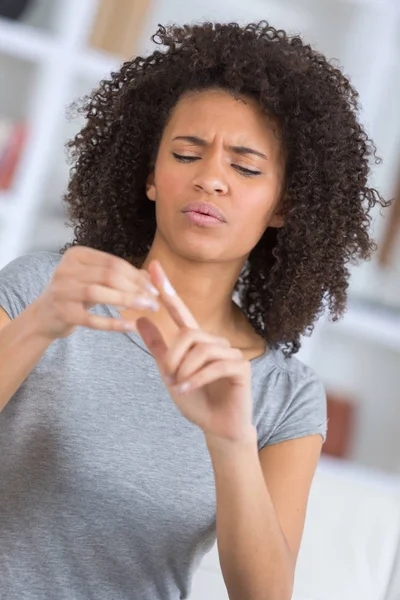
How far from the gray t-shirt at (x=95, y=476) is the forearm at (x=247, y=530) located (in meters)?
0.14

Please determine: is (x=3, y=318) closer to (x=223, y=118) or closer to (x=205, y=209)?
(x=205, y=209)

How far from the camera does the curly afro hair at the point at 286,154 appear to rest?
142cm

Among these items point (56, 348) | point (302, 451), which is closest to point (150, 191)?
point (56, 348)

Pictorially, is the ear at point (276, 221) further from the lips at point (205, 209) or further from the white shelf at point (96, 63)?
the white shelf at point (96, 63)

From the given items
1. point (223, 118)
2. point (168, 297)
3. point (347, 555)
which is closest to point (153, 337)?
point (168, 297)

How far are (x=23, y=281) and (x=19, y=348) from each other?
0.72 feet

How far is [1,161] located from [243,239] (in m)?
1.70

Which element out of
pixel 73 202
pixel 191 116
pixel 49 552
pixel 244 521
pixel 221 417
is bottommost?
pixel 49 552

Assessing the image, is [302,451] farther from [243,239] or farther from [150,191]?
[150,191]

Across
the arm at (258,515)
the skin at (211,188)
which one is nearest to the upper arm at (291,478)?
the arm at (258,515)

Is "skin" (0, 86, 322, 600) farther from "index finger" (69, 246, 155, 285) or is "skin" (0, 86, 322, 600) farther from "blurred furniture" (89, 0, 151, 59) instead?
"blurred furniture" (89, 0, 151, 59)

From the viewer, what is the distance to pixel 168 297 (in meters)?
1.07

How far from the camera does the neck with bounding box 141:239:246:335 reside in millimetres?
1414

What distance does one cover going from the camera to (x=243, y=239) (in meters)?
1.39
